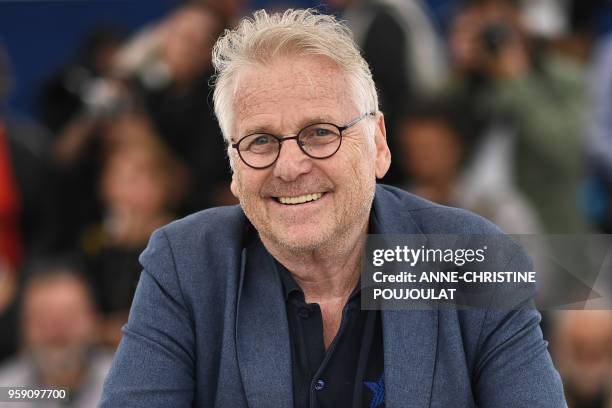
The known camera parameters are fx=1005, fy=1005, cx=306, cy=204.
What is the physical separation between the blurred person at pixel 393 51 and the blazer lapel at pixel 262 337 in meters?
1.71

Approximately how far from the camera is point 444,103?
11.9 ft

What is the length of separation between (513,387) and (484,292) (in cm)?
16

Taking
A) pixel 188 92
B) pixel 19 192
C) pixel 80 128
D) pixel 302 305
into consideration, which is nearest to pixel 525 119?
pixel 188 92

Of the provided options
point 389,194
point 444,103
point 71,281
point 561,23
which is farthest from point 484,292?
point 561,23

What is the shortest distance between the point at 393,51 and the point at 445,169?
467 mm

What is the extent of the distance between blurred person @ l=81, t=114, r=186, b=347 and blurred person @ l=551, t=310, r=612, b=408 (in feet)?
4.58

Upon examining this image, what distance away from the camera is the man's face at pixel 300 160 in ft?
5.33

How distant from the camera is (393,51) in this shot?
3592 millimetres

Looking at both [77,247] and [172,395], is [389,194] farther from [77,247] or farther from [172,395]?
[77,247]

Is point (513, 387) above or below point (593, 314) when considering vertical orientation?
below

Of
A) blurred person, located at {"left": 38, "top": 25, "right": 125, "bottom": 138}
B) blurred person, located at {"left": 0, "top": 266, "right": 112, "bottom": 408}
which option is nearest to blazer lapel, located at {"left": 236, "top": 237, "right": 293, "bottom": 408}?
blurred person, located at {"left": 0, "top": 266, "right": 112, "bottom": 408}

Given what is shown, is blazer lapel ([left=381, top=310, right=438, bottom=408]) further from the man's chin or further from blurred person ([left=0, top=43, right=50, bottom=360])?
blurred person ([left=0, top=43, right=50, bottom=360])

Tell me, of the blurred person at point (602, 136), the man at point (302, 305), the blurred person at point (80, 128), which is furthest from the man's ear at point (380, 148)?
the blurred person at point (80, 128)

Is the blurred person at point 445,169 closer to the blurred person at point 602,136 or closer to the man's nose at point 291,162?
the blurred person at point 602,136
